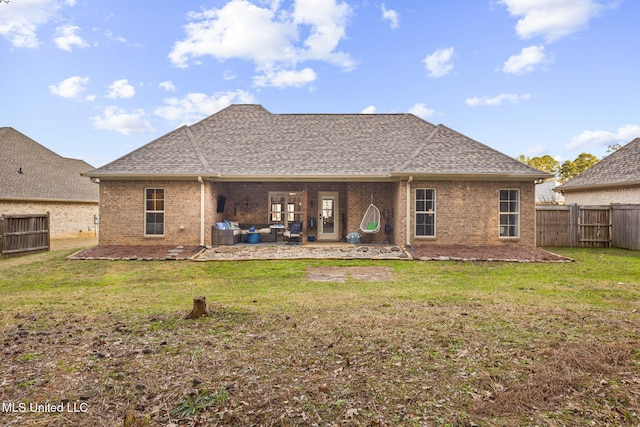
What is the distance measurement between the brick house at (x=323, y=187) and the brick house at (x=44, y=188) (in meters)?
7.73

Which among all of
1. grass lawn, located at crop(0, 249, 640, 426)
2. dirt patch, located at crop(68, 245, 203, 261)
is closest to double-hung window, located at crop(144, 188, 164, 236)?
dirt patch, located at crop(68, 245, 203, 261)

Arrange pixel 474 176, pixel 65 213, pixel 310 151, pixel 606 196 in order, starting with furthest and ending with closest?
pixel 65 213, pixel 606 196, pixel 310 151, pixel 474 176

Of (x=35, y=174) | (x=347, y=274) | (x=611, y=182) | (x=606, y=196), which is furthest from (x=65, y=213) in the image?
(x=606, y=196)

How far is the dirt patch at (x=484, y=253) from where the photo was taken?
34.8ft

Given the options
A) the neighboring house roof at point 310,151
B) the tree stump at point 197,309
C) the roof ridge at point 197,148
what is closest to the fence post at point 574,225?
the neighboring house roof at point 310,151

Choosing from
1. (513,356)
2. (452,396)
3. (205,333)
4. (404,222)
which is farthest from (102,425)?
(404,222)

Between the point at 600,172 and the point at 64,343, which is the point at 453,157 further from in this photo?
the point at 64,343

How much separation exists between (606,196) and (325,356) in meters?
18.0

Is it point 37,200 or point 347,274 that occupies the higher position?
point 37,200

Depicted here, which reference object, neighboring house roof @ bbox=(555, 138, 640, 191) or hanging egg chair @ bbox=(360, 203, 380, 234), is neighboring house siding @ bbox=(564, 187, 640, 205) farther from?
hanging egg chair @ bbox=(360, 203, 380, 234)

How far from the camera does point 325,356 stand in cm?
359

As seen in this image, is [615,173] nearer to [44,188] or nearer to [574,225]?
[574,225]

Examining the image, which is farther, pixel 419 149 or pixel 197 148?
pixel 197 148

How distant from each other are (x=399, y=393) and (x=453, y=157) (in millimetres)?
11510
